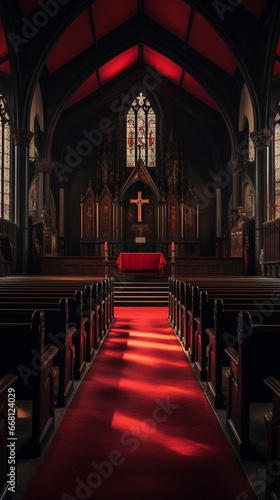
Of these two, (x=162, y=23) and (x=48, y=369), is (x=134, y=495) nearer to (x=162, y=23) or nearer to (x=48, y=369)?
(x=48, y=369)

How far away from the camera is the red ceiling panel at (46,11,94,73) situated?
1741 centimetres

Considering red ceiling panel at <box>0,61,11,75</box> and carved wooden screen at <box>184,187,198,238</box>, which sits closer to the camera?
red ceiling panel at <box>0,61,11,75</box>

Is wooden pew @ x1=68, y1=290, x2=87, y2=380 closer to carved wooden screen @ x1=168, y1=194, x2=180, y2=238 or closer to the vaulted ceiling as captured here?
the vaulted ceiling

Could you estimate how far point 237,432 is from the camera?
3.07 metres

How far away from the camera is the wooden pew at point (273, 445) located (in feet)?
7.13

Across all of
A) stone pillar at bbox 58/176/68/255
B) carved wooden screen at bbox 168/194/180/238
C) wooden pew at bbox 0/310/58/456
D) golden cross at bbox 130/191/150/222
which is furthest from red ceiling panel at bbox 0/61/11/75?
wooden pew at bbox 0/310/58/456

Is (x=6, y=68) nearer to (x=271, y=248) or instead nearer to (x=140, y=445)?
(x=271, y=248)

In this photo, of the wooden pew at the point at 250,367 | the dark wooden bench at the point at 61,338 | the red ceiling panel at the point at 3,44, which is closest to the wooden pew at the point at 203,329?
the dark wooden bench at the point at 61,338

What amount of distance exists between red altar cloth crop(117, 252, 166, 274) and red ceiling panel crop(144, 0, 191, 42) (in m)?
9.29

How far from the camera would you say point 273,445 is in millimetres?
2322

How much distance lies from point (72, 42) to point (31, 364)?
18048 millimetres

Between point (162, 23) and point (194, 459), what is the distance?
19.8 meters

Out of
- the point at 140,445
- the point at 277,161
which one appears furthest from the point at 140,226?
the point at 140,445

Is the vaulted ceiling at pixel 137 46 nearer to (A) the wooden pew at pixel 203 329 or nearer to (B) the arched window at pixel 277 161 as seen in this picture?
(B) the arched window at pixel 277 161
